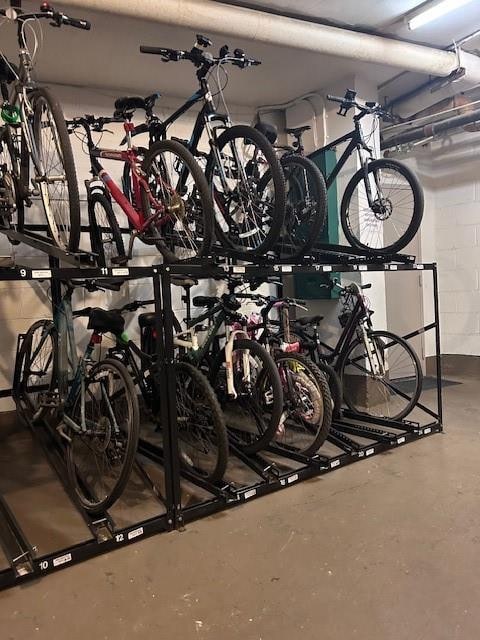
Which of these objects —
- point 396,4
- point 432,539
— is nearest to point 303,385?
point 432,539

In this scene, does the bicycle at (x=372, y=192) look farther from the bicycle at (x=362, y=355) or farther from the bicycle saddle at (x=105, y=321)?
the bicycle saddle at (x=105, y=321)

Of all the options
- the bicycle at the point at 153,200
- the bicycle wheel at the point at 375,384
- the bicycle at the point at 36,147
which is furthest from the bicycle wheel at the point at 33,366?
the bicycle wheel at the point at 375,384

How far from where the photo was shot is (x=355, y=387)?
4.68m

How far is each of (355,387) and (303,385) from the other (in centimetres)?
161

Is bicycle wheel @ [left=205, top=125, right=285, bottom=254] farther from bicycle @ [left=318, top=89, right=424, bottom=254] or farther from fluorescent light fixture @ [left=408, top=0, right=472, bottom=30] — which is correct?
fluorescent light fixture @ [left=408, top=0, right=472, bottom=30]

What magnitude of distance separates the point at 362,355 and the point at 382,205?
1270 millimetres

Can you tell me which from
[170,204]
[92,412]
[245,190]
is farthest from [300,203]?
A: [92,412]

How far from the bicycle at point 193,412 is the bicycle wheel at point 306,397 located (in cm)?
46

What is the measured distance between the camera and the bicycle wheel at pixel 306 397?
311 centimetres

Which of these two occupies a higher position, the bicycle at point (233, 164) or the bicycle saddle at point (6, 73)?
the bicycle saddle at point (6, 73)

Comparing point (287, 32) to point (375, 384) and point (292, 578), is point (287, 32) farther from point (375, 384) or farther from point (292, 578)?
point (292, 578)

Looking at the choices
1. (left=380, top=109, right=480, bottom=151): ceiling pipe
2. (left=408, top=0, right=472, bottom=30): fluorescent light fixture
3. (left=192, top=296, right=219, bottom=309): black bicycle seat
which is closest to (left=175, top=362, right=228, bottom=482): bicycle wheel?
(left=192, top=296, right=219, bottom=309): black bicycle seat

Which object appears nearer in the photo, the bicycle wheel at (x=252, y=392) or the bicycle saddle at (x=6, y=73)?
the bicycle saddle at (x=6, y=73)

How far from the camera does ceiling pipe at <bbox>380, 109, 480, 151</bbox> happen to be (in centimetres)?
482
